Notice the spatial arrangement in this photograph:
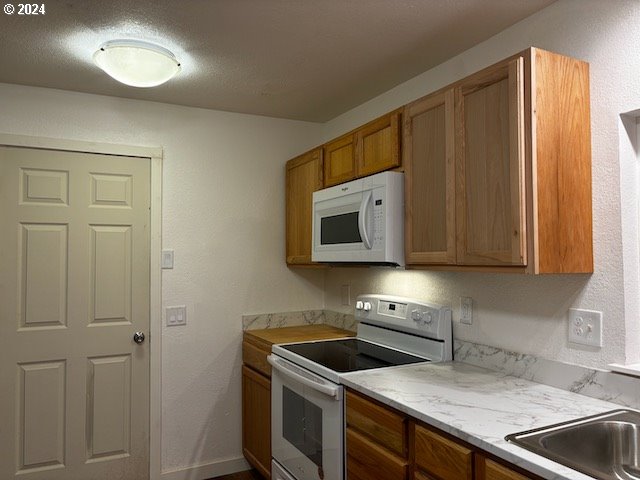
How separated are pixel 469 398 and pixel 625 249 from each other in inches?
28.4

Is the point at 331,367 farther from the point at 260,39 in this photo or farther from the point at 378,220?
the point at 260,39

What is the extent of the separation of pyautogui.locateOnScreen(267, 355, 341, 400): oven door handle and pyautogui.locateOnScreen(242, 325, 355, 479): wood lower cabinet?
21 cm

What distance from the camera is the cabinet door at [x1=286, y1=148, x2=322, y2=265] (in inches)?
115

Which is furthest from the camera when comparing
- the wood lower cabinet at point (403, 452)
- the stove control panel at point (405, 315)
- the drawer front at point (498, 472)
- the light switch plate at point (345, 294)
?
the light switch plate at point (345, 294)

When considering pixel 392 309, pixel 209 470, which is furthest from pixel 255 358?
pixel 392 309

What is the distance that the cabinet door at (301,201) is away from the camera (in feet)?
9.57

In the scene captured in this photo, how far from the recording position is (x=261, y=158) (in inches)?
129

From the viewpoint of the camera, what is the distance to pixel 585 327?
1.70 meters

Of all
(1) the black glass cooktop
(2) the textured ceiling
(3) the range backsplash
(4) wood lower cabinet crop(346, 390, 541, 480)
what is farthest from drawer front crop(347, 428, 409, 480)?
(2) the textured ceiling

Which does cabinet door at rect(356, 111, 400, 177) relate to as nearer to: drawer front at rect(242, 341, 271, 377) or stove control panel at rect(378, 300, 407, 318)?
stove control panel at rect(378, 300, 407, 318)

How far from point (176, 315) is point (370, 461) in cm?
162

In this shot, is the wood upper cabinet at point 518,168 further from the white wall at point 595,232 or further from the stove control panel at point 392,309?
the stove control panel at point 392,309

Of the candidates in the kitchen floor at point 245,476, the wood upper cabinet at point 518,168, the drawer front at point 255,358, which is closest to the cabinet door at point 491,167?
the wood upper cabinet at point 518,168

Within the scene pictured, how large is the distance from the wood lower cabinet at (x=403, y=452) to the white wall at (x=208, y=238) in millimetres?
1379
